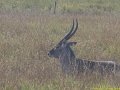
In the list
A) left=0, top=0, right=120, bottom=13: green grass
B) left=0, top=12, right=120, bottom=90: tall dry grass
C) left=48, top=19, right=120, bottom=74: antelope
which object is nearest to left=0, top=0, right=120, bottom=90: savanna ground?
left=0, top=12, right=120, bottom=90: tall dry grass

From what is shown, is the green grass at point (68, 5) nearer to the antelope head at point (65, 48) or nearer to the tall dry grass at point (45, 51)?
the tall dry grass at point (45, 51)

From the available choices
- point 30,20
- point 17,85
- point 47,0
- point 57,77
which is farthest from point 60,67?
point 47,0

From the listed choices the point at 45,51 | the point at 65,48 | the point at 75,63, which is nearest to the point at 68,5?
the point at 45,51

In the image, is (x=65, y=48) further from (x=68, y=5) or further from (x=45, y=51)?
(x=68, y=5)

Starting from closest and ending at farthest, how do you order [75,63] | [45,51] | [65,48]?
[75,63]
[65,48]
[45,51]

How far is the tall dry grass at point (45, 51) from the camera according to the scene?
582cm

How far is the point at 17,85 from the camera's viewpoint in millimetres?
5578

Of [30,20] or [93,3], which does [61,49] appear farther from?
[93,3]

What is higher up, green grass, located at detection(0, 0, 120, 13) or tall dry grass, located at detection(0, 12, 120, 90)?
tall dry grass, located at detection(0, 12, 120, 90)

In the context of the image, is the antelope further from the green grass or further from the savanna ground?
the green grass

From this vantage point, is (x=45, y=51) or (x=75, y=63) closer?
(x=75, y=63)

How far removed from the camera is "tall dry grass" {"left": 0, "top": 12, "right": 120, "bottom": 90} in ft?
19.1

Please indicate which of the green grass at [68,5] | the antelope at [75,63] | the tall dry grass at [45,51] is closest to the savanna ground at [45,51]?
the tall dry grass at [45,51]

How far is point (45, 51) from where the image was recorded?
30.2 ft
